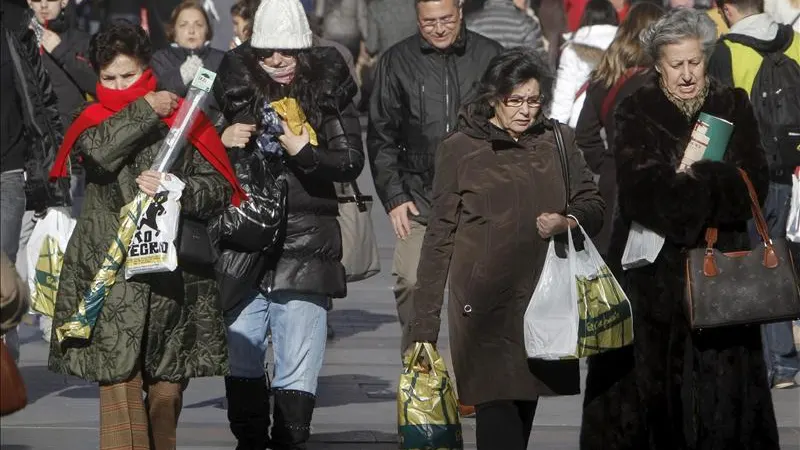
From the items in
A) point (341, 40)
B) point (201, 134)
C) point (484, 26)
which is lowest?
point (341, 40)

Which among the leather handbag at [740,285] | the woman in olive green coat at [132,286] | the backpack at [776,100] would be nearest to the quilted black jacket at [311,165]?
the woman in olive green coat at [132,286]

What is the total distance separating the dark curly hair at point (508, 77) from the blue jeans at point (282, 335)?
1409 mm

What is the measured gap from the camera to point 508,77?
6.70m

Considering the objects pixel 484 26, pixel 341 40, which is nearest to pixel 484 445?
pixel 484 26

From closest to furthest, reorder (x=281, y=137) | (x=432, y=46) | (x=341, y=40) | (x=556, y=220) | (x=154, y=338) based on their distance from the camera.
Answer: (x=556, y=220)
(x=154, y=338)
(x=281, y=137)
(x=432, y=46)
(x=341, y=40)

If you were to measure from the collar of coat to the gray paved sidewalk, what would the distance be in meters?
1.94

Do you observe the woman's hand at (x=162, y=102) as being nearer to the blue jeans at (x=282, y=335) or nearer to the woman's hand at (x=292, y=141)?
the woman's hand at (x=292, y=141)

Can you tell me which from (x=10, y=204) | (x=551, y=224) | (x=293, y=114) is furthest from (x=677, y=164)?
(x=10, y=204)

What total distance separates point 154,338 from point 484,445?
1255 millimetres

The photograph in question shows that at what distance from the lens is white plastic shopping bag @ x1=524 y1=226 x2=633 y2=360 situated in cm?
655

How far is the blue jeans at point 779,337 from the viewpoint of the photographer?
31.8 feet

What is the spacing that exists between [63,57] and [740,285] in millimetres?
5586

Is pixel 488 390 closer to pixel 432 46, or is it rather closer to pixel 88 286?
pixel 88 286

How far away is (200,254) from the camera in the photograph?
707cm
